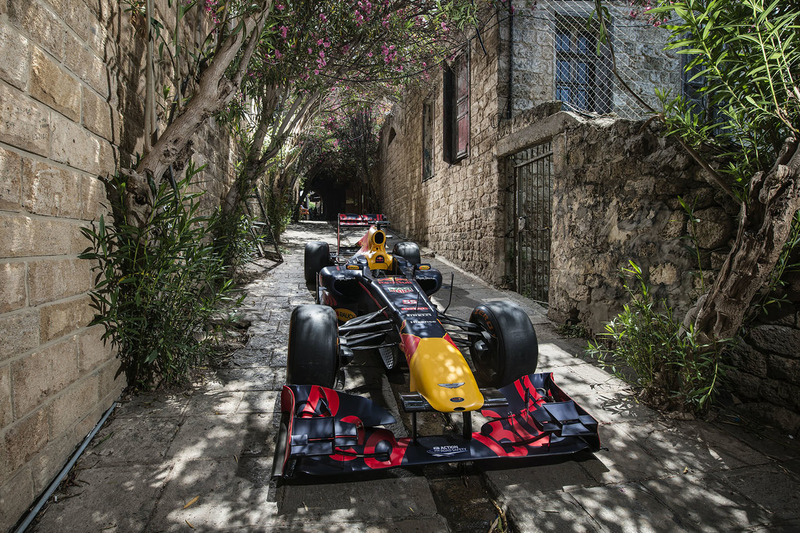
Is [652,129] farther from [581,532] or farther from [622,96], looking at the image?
[622,96]

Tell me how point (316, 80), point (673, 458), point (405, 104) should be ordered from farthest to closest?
point (405, 104) < point (316, 80) < point (673, 458)

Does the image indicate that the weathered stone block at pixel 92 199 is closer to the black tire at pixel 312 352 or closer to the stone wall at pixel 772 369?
the black tire at pixel 312 352

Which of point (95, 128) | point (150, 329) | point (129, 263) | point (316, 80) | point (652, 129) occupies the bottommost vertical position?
point (150, 329)

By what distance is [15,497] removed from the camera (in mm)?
1553

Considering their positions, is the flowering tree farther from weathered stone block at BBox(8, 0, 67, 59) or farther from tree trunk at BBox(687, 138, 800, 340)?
tree trunk at BBox(687, 138, 800, 340)

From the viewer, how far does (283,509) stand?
Result: 1723mm

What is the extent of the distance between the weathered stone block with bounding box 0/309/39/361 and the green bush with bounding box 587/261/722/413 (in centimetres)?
312

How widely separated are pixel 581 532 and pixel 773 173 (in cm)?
194

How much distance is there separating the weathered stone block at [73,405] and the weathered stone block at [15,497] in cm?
24

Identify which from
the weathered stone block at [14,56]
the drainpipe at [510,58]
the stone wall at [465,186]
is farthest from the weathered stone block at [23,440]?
the drainpipe at [510,58]

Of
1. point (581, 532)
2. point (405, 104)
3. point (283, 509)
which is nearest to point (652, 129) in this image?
point (581, 532)

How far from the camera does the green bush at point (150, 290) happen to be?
2316 millimetres

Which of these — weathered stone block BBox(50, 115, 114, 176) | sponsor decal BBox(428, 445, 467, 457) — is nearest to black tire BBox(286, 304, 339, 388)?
sponsor decal BBox(428, 445, 467, 457)

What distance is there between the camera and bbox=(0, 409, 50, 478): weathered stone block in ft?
5.01
